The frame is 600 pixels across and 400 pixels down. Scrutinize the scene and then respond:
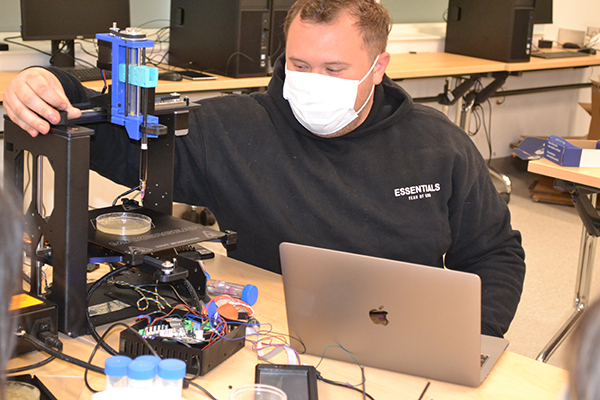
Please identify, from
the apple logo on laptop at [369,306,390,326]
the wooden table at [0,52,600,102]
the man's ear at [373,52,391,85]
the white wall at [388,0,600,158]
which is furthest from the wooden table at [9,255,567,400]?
the white wall at [388,0,600,158]

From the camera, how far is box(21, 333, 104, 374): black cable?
1.10 metres

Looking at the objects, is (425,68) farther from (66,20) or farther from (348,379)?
(348,379)

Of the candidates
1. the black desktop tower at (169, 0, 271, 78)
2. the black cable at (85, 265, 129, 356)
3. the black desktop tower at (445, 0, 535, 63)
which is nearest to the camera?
the black cable at (85, 265, 129, 356)

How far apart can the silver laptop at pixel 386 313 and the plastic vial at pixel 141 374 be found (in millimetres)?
332

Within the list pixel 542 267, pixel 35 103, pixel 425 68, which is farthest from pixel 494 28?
pixel 35 103

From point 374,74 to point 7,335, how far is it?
141 cm

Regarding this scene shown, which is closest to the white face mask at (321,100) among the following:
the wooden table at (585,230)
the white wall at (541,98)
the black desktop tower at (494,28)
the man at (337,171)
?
the man at (337,171)

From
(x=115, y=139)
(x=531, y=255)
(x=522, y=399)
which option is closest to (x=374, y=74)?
(x=115, y=139)

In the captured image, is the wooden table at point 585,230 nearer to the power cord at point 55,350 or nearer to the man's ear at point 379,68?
the man's ear at point 379,68

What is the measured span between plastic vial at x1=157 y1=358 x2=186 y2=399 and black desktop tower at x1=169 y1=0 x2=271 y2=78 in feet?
8.04

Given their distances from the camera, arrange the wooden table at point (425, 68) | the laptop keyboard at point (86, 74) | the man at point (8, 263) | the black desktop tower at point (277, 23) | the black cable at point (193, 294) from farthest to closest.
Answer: the black desktop tower at point (277, 23) < the wooden table at point (425, 68) < the laptop keyboard at point (86, 74) < the black cable at point (193, 294) < the man at point (8, 263)

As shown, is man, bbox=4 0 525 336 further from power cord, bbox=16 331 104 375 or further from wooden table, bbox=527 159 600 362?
wooden table, bbox=527 159 600 362

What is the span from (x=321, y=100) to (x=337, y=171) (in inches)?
7.1

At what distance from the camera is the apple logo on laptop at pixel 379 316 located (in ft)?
3.61
